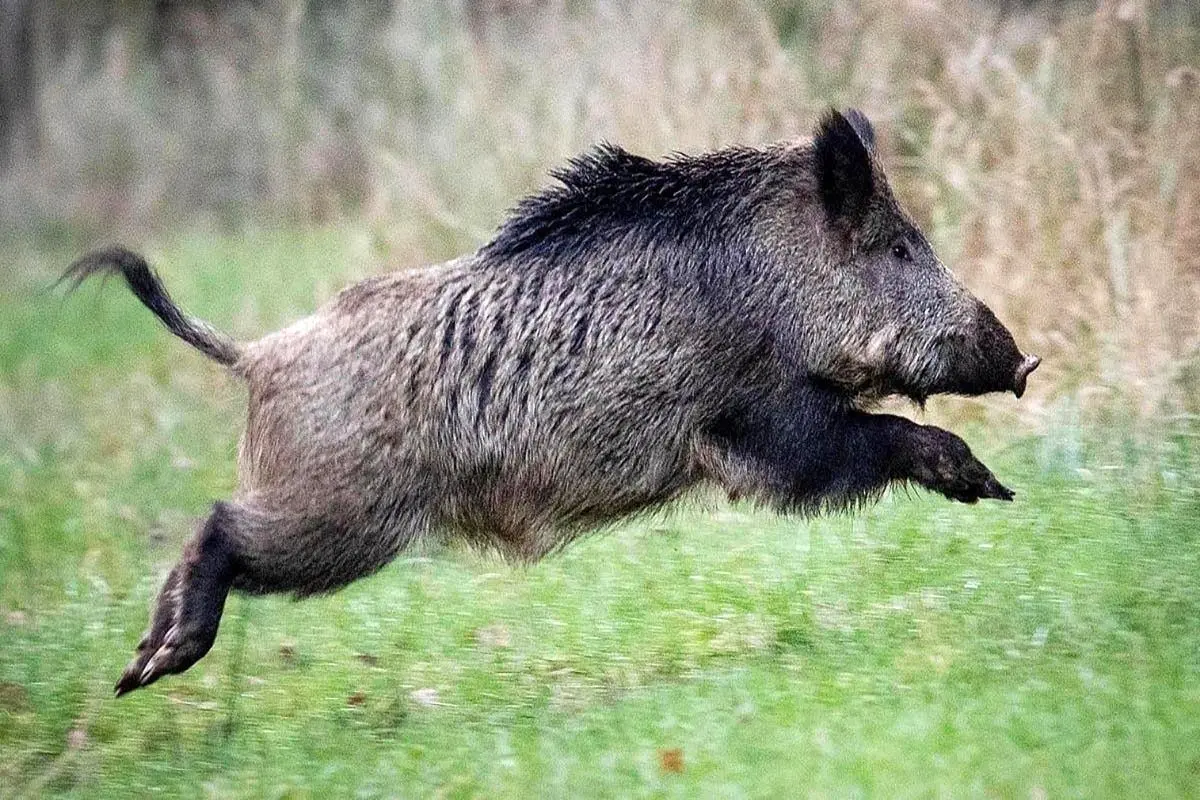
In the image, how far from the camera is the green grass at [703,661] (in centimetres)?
391

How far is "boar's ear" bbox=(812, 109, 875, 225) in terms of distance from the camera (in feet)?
16.7

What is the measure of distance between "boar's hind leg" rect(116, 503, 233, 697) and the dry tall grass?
3.35 metres

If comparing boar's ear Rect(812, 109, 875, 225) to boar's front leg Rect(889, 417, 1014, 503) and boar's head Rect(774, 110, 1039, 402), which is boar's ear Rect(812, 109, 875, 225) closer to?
boar's head Rect(774, 110, 1039, 402)

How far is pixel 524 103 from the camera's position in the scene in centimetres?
1002

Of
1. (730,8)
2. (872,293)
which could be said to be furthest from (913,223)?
(730,8)

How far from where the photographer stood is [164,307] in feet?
17.4

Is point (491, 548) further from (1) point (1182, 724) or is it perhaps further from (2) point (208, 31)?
(2) point (208, 31)

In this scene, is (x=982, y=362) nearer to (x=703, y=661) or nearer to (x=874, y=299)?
(x=874, y=299)

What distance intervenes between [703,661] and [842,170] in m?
1.58

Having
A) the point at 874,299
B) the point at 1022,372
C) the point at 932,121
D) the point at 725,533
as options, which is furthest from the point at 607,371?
the point at 932,121

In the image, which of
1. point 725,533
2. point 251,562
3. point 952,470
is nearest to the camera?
point 251,562

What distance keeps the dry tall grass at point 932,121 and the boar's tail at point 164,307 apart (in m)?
3.22

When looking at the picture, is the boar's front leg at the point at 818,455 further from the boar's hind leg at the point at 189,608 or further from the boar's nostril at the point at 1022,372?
the boar's hind leg at the point at 189,608

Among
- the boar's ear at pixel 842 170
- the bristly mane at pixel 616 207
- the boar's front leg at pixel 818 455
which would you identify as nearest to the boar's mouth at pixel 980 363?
the boar's front leg at pixel 818 455
